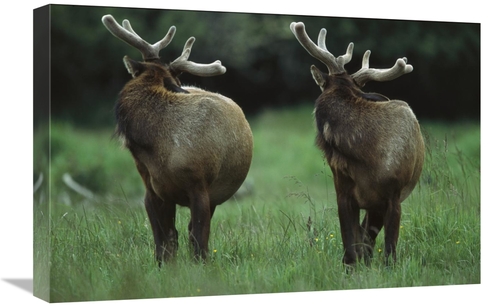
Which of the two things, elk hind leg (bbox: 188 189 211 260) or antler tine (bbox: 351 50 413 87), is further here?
antler tine (bbox: 351 50 413 87)

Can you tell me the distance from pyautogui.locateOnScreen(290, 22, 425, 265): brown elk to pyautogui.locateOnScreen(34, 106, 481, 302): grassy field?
0.34m

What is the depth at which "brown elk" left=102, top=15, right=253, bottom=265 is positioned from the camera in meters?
8.46

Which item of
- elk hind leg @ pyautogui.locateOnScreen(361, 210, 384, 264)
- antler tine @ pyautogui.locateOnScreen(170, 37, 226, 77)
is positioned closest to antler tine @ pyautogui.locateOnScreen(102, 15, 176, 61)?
antler tine @ pyautogui.locateOnScreen(170, 37, 226, 77)

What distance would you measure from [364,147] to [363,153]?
0.17ft

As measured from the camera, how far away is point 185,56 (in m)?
8.72

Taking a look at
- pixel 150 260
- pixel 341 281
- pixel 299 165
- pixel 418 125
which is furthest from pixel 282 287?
pixel 299 165

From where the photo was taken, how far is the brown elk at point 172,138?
8461 millimetres

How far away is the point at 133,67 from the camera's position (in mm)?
8617

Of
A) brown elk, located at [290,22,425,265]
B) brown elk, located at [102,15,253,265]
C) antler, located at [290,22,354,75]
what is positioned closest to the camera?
brown elk, located at [102,15,253,265]

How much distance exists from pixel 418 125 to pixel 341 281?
151 centimetres

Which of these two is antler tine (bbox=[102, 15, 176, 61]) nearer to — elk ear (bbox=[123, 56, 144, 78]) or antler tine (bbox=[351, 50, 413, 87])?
elk ear (bbox=[123, 56, 144, 78])

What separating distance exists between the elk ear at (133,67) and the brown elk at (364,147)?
4.48ft

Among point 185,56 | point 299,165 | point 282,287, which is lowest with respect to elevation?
point 282,287

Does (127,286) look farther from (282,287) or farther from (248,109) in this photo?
(248,109)
